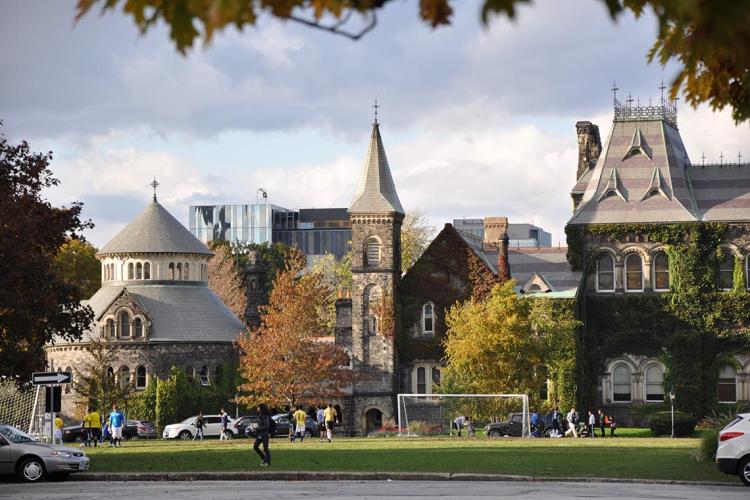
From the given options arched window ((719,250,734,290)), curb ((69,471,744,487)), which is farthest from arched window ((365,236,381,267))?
curb ((69,471,744,487))

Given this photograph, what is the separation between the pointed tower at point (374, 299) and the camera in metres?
72.3

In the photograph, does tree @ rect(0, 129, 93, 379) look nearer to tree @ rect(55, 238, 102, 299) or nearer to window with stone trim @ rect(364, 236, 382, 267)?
window with stone trim @ rect(364, 236, 382, 267)

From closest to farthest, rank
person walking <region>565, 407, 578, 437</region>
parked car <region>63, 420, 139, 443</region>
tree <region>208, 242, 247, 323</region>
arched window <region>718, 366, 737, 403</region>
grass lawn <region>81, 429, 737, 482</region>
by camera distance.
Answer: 1. grass lawn <region>81, 429, 737, 482</region>
2. person walking <region>565, 407, 578, 437</region>
3. arched window <region>718, 366, 737, 403</region>
4. parked car <region>63, 420, 139, 443</region>
5. tree <region>208, 242, 247, 323</region>

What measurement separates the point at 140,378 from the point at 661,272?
3004 centimetres

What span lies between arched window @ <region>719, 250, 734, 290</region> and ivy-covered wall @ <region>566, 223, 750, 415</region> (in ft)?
1.53

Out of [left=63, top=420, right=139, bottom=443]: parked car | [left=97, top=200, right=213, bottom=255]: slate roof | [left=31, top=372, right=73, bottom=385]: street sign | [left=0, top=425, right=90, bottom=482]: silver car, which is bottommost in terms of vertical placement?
[left=63, top=420, right=139, bottom=443]: parked car

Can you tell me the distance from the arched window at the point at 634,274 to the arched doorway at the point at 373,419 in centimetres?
1486

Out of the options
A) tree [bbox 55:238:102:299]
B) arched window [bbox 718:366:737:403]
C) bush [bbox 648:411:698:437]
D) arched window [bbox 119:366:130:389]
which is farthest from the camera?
tree [bbox 55:238:102:299]

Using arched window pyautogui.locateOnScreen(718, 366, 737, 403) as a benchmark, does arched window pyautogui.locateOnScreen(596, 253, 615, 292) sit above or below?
above

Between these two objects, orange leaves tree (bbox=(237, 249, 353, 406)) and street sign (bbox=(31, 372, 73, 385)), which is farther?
orange leaves tree (bbox=(237, 249, 353, 406))

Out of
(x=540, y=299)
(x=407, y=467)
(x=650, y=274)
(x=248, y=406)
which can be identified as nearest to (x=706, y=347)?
(x=650, y=274)

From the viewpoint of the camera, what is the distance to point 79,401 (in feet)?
254

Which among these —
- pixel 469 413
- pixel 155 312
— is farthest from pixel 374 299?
pixel 155 312

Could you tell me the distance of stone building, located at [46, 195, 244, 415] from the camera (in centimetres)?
7838
